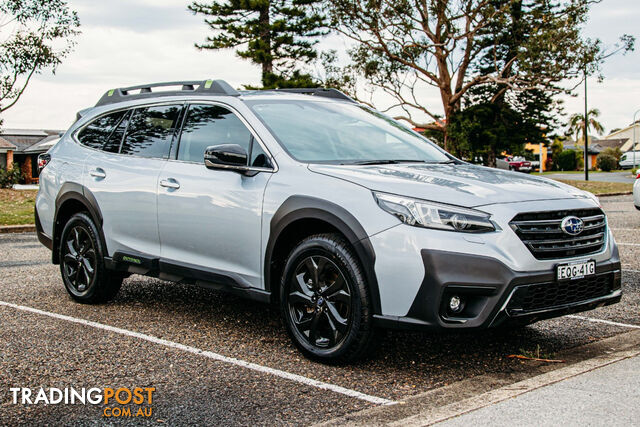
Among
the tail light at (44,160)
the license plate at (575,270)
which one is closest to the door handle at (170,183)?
the tail light at (44,160)

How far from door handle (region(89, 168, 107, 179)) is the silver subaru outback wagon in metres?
0.01

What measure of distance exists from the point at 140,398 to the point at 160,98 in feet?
9.88

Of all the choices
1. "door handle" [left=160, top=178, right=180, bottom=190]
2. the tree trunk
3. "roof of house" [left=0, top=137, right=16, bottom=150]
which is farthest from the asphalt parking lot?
"roof of house" [left=0, top=137, right=16, bottom=150]

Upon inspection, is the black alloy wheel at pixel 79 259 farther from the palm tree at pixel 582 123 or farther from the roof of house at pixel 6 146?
the palm tree at pixel 582 123

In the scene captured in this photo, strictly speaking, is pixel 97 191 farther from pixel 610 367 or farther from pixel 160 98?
pixel 610 367

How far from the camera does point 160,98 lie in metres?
6.20

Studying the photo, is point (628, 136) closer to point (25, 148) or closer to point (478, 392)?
point (25, 148)

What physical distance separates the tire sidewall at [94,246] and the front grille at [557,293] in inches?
149

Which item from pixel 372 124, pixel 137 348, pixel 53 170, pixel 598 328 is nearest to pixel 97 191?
pixel 53 170

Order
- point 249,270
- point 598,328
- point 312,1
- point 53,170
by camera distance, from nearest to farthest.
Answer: point 249,270 < point 598,328 < point 53,170 < point 312,1

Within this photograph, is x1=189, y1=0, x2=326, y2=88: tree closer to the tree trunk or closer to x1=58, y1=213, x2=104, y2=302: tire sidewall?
the tree trunk

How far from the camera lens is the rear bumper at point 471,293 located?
3957mm

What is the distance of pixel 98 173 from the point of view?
634 cm

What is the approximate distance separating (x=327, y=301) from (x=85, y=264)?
301 cm
